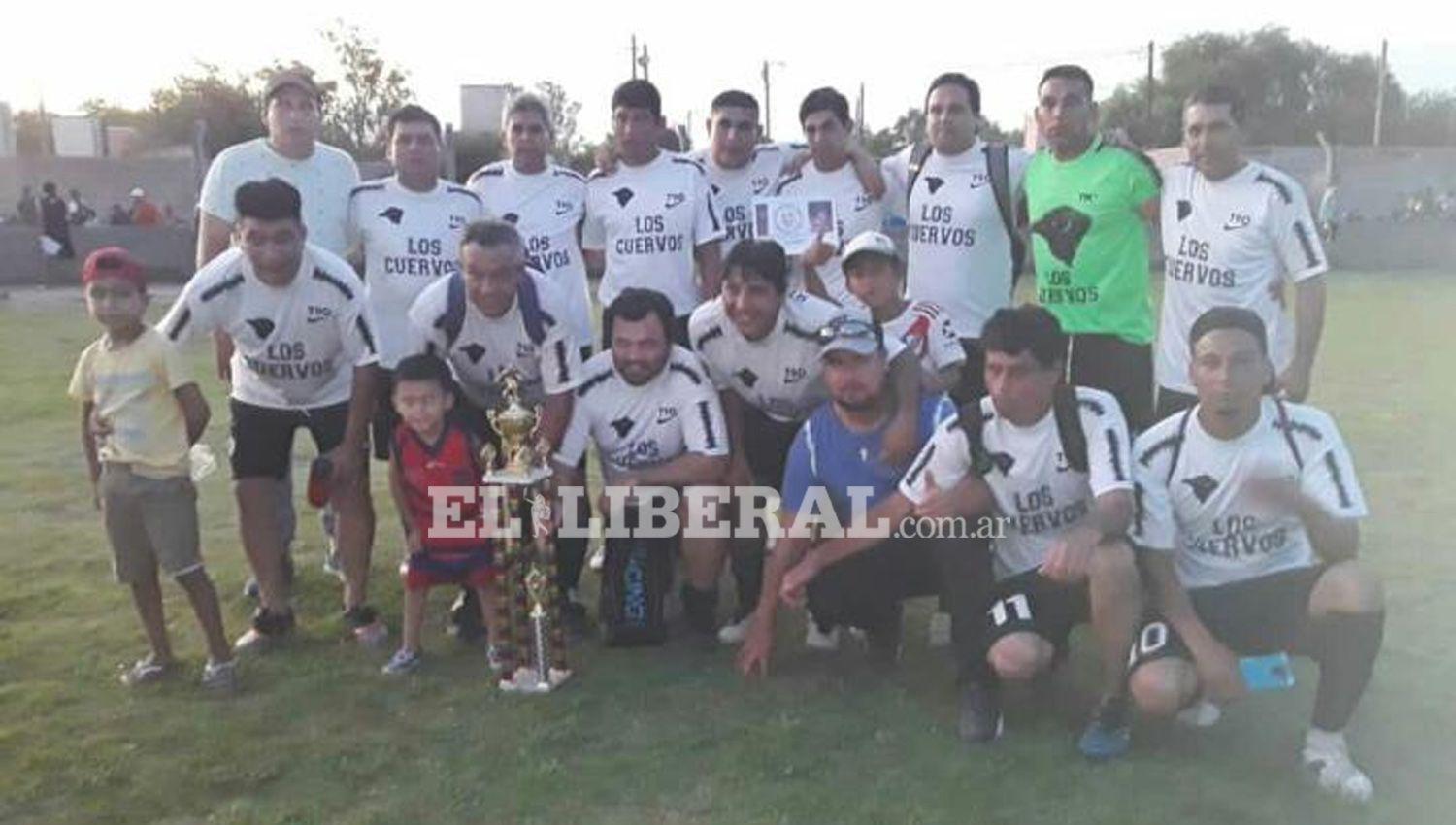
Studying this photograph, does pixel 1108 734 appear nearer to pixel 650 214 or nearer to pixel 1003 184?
pixel 1003 184

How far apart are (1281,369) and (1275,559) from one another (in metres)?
1.32

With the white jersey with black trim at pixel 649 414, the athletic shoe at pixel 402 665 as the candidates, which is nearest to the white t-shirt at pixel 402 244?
the white jersey with black trim at pixel 649 414

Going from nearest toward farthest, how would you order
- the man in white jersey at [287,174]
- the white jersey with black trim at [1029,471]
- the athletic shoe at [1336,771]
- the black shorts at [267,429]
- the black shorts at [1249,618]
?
the athletic shoe at [1336,771] → the black shorts at [1249,618] → the white jersey with black trim at [1029,471] → the black shorts at [267,429] → the man in white jersey at [287,174]

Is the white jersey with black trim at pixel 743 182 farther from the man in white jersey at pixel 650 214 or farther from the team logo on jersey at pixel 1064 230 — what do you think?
the team logo on jersey at pixel 1064 230

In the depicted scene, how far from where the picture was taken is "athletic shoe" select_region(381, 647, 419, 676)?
16.4 ft

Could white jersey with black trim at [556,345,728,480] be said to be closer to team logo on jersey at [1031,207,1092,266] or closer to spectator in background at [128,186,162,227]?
team logo on jersey at [1031,207,1092,266]

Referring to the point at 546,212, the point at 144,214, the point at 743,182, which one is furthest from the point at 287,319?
the point at 144,214

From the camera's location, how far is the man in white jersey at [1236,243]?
5055mm

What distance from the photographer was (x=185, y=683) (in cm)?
491

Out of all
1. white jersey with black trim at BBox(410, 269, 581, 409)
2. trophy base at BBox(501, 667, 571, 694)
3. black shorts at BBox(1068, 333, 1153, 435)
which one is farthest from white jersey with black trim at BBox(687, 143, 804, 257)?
trophy base at BBox(501, 667, 571, 694)

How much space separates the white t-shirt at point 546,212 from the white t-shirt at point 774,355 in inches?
29.4

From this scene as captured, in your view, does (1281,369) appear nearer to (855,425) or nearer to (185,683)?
(855,425)

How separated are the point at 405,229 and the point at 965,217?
2.33m

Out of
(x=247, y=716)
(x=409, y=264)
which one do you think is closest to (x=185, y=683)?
(x=247, y=716)
